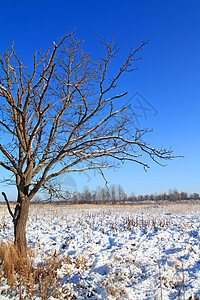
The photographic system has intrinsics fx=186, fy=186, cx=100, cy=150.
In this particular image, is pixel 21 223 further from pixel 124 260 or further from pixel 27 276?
pixel 124 260

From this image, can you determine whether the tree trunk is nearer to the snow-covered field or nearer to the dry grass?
the dry grass

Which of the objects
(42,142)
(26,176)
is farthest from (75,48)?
(26,176)

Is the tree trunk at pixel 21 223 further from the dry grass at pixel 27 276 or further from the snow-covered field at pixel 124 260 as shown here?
the snow-covered field at pixel 124 260

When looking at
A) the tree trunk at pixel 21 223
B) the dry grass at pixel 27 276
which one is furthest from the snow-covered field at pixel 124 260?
the tree trunk at pixel 21 223

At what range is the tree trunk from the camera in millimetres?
4801

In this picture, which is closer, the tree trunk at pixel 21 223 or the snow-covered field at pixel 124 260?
the snow-covered field at pixel 124 260

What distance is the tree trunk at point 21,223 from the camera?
4.80 metres

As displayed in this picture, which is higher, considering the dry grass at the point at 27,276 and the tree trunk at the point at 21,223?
the tree trunk at the point at 21,223

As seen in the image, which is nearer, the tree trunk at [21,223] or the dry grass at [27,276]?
the dry grass at [27,276]

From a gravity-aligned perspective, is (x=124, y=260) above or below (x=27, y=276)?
below

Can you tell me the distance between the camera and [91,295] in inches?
146

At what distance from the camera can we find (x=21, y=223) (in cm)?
490

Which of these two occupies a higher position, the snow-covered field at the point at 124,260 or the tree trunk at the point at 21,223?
the tree trunk at the point at 21,223

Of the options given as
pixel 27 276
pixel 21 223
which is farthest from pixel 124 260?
pixel 21 223
